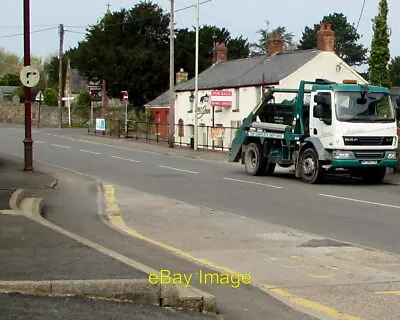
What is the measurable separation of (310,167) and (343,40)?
269ft

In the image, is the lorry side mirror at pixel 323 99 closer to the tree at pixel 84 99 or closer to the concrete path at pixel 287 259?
the concrete path at pixel 287 259

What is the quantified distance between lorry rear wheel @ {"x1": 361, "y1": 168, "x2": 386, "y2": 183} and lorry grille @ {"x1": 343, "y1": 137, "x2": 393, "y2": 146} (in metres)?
1.14

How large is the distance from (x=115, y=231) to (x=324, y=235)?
3569 millimetres

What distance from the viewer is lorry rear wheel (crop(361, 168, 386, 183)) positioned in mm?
20391

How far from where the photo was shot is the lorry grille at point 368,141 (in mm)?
19000

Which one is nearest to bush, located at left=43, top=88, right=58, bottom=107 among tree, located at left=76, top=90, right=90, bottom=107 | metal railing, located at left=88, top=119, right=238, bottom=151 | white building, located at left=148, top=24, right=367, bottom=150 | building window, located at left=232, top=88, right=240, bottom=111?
tree, located at left=76, top=90, right=90, bottom=107

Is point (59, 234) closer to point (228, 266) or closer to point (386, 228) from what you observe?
point (228, 266)

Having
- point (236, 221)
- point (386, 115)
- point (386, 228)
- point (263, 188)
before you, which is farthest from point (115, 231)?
point (386, 115)

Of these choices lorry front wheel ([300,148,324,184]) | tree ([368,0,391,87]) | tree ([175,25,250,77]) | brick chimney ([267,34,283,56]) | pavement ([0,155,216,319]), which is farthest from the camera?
tree ([175,25,250,77])

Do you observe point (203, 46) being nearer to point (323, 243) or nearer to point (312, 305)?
point (323, 243)

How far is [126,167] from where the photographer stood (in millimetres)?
25766

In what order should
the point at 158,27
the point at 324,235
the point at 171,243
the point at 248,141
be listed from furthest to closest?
the point at 158,27 → the point at 248,141 → the point at 324,235 → the point at 171,243

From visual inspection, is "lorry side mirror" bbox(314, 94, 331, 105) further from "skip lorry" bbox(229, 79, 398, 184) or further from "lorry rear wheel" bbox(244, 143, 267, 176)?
"lorry rear wheel" bbox(244, 143, 267, 176)

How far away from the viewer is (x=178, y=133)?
157 ft
